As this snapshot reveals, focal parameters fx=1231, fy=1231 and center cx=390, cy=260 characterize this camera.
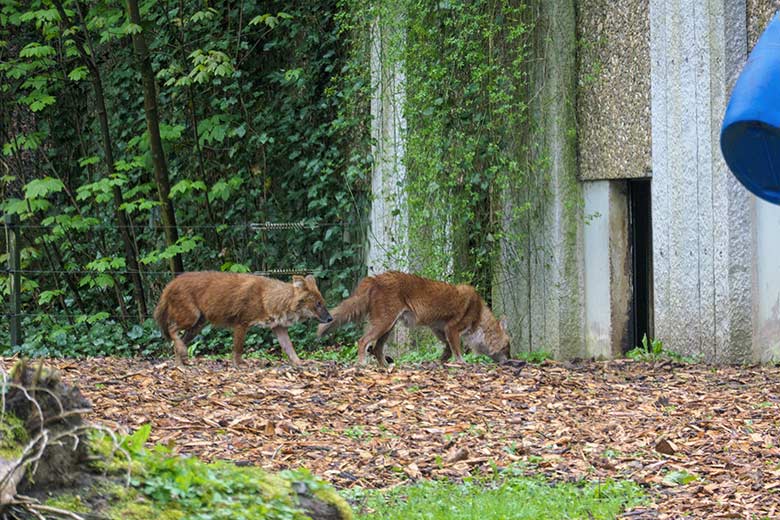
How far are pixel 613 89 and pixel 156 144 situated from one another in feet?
20.8

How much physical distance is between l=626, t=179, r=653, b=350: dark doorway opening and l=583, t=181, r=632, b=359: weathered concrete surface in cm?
7

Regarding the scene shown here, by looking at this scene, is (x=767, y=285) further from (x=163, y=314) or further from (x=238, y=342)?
(x=163, y=314)

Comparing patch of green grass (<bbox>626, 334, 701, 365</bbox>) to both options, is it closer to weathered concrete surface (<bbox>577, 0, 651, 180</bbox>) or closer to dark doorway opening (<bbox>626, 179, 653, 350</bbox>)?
dark doorway opening (<bbox>626, 179, 653, 350</bbox>)

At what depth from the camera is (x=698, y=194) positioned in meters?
11.3

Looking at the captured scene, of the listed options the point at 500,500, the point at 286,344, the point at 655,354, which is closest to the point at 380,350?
the point at 286,344

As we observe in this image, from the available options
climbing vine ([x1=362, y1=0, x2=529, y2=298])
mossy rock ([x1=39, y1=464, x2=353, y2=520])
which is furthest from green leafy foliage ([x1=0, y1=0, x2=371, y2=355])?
mossy rock ([x1=39, y1=464, x2=353, y2=520])

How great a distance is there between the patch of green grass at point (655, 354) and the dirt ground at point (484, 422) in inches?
17.0

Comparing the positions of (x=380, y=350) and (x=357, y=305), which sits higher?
(x=357, y=305)

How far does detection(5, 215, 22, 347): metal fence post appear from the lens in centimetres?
1506

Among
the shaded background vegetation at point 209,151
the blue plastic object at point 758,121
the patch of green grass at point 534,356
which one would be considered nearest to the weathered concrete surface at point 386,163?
the shaded background vegetation at point 209,151

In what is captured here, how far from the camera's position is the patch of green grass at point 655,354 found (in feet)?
37.0

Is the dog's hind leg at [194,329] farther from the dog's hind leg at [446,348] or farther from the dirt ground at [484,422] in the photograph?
the dog's hind leg at [446,348]

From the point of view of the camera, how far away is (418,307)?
39.1ft

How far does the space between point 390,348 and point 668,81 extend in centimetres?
476
